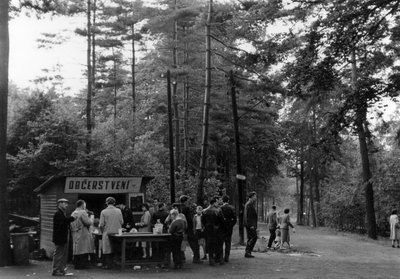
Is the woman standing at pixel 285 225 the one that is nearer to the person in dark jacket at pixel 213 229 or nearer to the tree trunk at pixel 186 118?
the person in dark jacket at pixel 213 229

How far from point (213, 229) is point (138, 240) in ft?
7.42

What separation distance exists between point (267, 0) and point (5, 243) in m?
10.6

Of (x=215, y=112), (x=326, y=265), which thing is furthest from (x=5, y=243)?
(x=215, y=112)

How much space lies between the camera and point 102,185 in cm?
1603

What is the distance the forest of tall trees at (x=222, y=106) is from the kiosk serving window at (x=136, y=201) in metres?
4.03

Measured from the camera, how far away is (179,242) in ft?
45.1

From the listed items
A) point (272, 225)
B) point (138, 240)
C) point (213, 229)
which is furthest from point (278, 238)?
point (138, 240)

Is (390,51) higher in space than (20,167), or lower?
higher

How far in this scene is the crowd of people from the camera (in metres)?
12.7

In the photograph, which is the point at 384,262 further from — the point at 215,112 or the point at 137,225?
the point at 215,112

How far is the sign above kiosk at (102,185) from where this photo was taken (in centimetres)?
1555

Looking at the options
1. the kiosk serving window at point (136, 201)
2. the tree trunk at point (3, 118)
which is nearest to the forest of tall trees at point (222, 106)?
the tree trunk at point (3, 118)

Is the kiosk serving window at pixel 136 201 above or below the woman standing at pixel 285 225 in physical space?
above

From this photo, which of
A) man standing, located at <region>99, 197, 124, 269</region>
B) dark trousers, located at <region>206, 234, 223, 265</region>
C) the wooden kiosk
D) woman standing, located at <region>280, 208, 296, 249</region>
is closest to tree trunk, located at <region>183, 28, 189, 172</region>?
woman standing, located at <region>280, 208, 296, 249</region>
